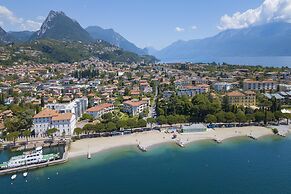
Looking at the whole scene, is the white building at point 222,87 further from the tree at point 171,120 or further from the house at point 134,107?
the tree at point 171,120

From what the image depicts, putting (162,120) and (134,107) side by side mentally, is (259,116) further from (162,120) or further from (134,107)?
(134,107)

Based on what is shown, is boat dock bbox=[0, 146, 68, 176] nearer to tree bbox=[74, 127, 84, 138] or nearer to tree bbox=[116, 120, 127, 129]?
tree bbox=[74, 127, 84, 138]

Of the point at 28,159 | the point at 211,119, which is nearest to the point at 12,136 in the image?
the point at 28,159

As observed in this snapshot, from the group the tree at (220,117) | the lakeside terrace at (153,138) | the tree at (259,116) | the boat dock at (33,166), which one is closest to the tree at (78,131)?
the lakeside terrace at (153,138)

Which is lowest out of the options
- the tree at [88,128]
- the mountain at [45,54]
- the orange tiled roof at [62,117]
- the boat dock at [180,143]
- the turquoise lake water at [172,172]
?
the turquoise lake water at [172,172]

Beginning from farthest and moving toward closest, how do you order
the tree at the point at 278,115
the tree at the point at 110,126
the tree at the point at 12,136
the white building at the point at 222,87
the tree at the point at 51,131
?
the white building at the point at 222,87
the tree at the point at 278,115
the tree at the point at 110,126
the tree at the point at 51,131
the tree at the point at 12,136

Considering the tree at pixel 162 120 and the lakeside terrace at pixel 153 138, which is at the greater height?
the tree at pixel 162 120

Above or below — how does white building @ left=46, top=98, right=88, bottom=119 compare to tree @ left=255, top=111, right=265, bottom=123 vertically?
above

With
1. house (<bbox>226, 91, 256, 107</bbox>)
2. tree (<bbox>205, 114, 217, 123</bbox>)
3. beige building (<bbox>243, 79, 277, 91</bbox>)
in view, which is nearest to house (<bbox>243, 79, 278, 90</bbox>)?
beige building (<bbox>243, 79, 277, 91</bbox>)
